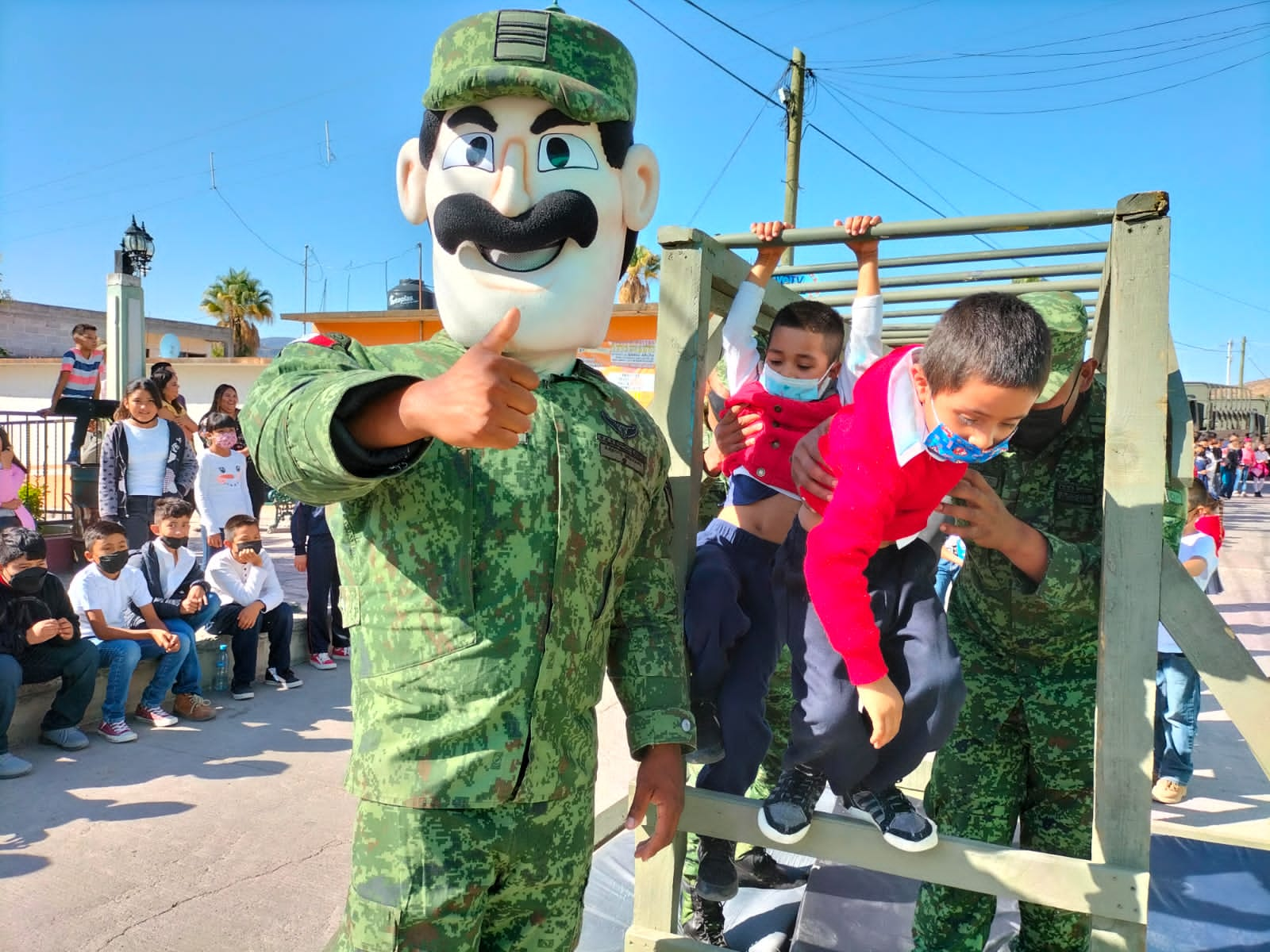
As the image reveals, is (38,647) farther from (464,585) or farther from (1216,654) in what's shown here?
(1216,654)

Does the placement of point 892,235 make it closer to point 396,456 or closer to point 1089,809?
point 396,456

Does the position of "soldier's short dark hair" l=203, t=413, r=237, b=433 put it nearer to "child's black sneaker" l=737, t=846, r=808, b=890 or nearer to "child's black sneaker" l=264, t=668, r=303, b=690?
"child's black sneaker" l=264, t=668, r=303, b=690

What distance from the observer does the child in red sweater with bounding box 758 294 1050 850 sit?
1570 mm

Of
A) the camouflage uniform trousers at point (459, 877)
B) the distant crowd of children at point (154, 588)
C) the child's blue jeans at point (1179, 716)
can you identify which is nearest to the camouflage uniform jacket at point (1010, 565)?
the camouflage uniform trousers at point (459, 877)

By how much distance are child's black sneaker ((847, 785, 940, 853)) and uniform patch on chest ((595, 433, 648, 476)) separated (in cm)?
88

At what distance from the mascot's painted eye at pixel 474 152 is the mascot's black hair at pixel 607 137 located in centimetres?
7

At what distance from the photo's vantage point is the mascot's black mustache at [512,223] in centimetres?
151

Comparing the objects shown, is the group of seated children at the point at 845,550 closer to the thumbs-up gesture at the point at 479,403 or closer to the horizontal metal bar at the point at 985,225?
the horizontal metal bar at the point at 985,225

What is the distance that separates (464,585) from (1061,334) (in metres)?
1.37

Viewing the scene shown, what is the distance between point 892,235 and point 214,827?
3298 mm

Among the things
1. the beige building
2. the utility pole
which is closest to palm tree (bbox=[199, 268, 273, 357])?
the beige building

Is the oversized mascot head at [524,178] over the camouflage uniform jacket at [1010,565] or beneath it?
over

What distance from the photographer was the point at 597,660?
1.60 meters

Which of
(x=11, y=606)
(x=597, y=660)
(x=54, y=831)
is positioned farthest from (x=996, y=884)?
(x=11, y=606)
